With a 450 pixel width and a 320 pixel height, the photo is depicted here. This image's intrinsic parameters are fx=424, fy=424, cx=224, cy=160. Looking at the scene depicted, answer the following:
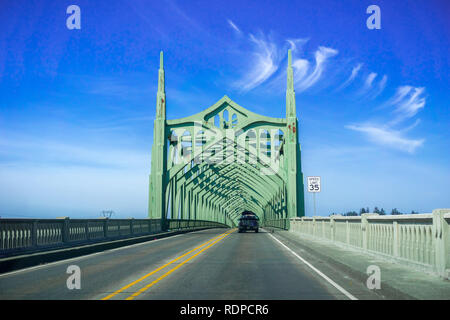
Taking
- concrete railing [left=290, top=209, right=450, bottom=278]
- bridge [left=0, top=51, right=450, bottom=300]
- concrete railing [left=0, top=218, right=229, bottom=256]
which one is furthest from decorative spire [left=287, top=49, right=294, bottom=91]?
concrete railing [left=290, top=209, right=450, bottom=278]

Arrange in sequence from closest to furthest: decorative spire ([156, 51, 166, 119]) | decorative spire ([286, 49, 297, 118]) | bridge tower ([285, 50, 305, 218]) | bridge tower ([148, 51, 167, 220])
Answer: bridge tower ([285, 50, 305, 218])
decorative spire ([156, 51, 166, 119])
bridge tower ([148, 51, 167, 220])
decorative spire ([286, 49, 297, 118])

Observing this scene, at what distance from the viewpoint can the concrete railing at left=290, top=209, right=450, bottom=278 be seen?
8.23 meters

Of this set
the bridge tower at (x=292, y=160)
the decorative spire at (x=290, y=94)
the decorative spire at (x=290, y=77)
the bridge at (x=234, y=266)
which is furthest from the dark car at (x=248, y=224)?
the bridge at (x=234, y=266)

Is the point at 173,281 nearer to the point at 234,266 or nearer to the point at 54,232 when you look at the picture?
the point at 234,266

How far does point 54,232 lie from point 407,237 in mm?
11401

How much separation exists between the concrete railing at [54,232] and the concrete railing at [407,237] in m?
10.5

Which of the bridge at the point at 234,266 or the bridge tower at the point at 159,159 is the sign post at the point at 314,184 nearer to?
the bridge at the point at 234,266

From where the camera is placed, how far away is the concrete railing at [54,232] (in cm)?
1204

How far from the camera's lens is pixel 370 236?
13.5m

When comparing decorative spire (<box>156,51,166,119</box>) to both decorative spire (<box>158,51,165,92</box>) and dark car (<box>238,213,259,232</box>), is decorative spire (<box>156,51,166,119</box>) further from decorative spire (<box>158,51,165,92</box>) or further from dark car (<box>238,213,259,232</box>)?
dark car (<box>238,213,259,232</box>)

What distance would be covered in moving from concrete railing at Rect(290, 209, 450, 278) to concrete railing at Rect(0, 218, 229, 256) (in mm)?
10477
